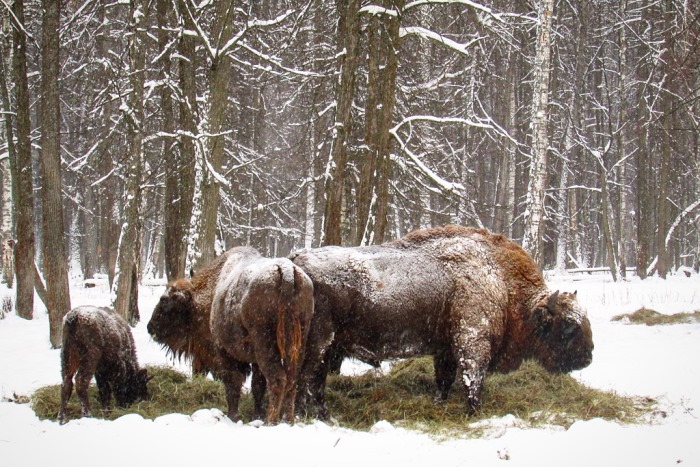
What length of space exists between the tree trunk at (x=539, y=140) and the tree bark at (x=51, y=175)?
876cm

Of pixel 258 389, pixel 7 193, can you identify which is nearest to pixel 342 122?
pixel 258 389

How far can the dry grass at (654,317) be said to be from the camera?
1055cm

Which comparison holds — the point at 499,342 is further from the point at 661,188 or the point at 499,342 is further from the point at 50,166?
the point at 661,188

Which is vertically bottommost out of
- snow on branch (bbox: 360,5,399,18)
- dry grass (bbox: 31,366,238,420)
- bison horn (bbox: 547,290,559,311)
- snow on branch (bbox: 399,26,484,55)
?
dry grass (bbox: 31,366,238,420)

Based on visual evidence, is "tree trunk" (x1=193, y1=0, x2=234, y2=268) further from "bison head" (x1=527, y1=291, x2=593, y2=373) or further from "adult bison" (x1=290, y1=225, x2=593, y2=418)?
"bison head" (x1=527, y1=291, x2=593, y2=373)

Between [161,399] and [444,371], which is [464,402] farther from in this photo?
[161,399]

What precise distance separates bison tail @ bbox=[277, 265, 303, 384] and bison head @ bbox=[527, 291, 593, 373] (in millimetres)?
2896

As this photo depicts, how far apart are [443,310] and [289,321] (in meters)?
2.01

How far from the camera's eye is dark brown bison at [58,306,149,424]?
6023 millimetres

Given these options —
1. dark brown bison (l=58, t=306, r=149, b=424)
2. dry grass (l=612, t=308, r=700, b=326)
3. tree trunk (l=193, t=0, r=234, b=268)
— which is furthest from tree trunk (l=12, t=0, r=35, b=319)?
dry grass (l=612, t=308, r=700, b=326)

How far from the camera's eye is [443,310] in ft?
22.1

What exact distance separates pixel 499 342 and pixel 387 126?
5047 millimetres

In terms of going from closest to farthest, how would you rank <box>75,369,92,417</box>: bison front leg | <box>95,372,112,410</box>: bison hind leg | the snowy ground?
the snowy ground, <box>75,369,92,417</box>: bison front leg, <box>95,372,112,410</box>: bison hind leg

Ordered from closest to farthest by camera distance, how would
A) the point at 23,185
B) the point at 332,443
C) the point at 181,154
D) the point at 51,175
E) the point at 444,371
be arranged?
the point at 332,443, the point at 444,371, the point at 51,175, the point at 181,154, the point at 23,185
